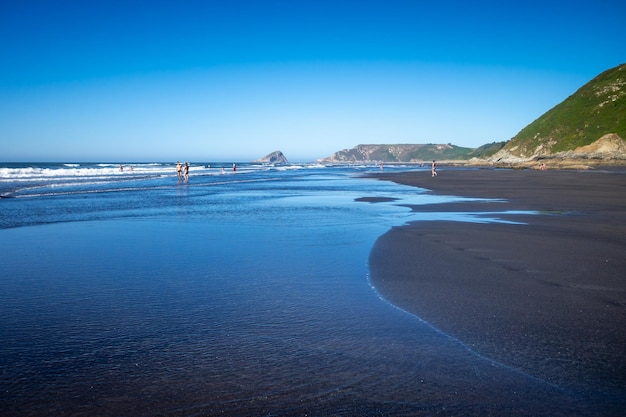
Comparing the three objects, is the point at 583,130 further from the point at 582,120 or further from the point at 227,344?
the point at 227,344

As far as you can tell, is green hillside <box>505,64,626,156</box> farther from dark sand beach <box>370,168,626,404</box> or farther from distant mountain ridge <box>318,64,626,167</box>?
dark sand beach <box>370,168,626,404</box>

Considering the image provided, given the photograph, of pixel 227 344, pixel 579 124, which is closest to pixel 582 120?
pixel 579 124

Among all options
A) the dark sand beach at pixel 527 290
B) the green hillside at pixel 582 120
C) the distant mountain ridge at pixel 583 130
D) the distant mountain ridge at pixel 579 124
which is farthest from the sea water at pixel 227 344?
the green hillside at pixel 582 120

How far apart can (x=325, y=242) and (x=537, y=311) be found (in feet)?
17.6

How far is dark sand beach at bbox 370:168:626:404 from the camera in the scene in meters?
3.73

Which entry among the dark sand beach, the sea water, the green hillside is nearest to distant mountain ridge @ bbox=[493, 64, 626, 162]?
the green hillside

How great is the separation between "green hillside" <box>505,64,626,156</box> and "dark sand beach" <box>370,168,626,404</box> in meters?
87.0

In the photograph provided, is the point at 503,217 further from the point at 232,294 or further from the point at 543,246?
the point at 232,294

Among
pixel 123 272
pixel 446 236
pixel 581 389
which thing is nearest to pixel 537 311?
pixel 581 389

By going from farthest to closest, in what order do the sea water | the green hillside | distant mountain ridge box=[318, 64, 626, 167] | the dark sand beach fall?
the green hillside < distant mountain ridge box=[318, 64, 626, 167] < the dark sand beach < the sea water

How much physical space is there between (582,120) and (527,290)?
11164 centimetres

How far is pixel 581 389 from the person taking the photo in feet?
10.6

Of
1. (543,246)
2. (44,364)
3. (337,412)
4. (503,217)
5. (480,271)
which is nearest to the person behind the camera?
(337,412)

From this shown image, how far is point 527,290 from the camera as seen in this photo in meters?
5.77
